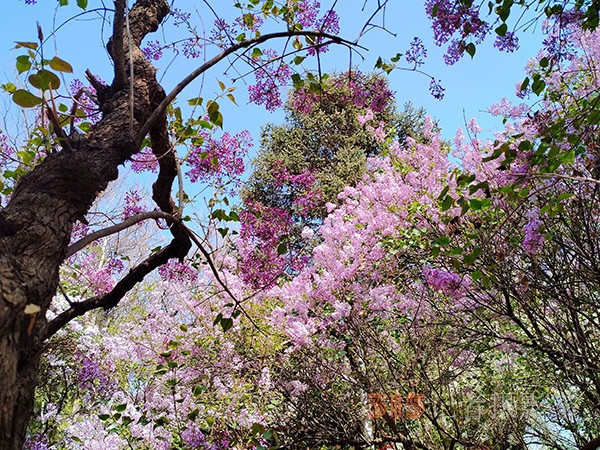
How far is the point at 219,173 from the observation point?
3.09 metres

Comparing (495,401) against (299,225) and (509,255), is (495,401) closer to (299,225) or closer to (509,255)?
(509,255)

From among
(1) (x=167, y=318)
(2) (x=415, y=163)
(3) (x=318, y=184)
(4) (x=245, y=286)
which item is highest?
(3) (x=318, y=184)

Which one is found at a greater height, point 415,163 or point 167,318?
point 415,163

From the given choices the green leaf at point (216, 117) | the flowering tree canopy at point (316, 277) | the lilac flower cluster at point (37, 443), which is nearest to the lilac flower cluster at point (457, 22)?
the flowering tree canopy at point (316, 277)

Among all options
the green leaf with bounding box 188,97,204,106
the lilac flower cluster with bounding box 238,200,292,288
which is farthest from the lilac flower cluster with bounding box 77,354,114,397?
the green leaf with bounding box 188,97,204,106

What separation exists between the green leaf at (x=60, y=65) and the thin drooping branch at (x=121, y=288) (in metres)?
1.08

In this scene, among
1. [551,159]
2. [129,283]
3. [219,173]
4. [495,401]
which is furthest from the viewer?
[495,401]

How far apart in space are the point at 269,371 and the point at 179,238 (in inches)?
104

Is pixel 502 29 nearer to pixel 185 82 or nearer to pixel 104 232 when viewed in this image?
pixel 185 82

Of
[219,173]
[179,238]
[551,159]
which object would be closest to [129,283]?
[179,238]

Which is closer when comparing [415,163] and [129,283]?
[129,283]

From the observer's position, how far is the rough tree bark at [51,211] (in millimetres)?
1073

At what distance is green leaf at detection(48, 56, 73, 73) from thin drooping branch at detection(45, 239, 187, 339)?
1075 mm

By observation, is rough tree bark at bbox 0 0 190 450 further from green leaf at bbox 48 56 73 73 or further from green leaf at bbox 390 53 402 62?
green leaf at bbox 390 53 402 62
